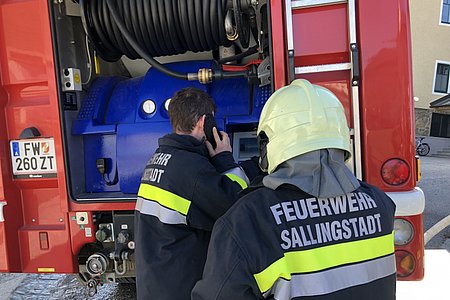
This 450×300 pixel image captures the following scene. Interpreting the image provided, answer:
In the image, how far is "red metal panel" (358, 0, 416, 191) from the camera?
2221mm

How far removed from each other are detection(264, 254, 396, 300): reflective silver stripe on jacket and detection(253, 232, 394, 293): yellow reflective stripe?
0.02 metres

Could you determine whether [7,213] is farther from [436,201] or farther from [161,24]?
[436,201]

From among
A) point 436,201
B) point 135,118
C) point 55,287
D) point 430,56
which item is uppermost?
point 430,56

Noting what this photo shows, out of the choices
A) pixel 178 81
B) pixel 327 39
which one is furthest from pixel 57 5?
pixel 327 39

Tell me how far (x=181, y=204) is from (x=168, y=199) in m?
0.07

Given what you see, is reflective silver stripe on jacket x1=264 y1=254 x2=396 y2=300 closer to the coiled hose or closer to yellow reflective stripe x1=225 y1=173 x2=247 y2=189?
yellow reflective stripe x1=225 y1=173 x2=247 y2=189

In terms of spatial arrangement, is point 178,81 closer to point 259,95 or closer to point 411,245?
point 259,95

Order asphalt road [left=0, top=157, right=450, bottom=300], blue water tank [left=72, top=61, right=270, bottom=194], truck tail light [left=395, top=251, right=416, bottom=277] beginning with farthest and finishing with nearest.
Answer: asphalt road [left=0, top=157, right=450, bottom=300] → blue water tank [left=72, top=61, right=270, bottom=194] → truck tail light [left=395, top=251, right=416, bottom=277]

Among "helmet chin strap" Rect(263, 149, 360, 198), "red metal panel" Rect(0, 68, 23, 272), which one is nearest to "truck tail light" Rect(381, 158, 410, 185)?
"helmet chin strap" Rect(263, 149, 360, 198)

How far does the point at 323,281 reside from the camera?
1270 mm

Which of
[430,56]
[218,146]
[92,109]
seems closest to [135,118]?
[92,109]

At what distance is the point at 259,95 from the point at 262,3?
566mm

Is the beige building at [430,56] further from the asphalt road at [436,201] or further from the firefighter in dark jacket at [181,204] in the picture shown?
the firefighter in dark jacket at [181,204]

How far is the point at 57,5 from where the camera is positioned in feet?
9.56
